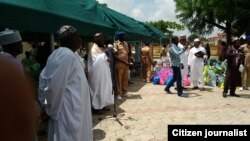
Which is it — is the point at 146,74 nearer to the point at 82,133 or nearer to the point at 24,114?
the point at 82,133

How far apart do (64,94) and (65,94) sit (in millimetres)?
10

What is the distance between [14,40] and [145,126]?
145 inches

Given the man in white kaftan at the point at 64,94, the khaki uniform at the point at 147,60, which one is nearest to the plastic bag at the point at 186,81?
the khaki uniform at the point at 147,60

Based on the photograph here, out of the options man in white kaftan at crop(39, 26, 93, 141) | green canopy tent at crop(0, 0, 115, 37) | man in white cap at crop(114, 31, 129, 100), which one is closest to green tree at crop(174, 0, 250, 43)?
man in white cap at crop(114, 31, 129, 100)

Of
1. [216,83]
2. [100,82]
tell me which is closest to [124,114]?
[100,82]

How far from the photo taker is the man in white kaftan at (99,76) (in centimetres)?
749

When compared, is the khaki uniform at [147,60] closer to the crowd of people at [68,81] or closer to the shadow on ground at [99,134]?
the crowd of people at [68,81]

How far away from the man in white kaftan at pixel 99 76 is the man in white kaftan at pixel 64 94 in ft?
12.6

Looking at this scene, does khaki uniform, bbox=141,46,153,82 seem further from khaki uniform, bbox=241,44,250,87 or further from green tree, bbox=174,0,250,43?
green tree, bbox=174,0,250,43

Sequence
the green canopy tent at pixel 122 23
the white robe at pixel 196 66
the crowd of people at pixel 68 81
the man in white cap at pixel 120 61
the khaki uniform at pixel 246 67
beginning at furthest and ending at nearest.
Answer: the white robe at pixel 196 66
the khaki uniform at pixel 246 67
the man in white cap at pixel 120 61
the green canopy tent at pixel 122 23
the crowd of people at pixel 68 81

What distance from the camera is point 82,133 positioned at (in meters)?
3.70

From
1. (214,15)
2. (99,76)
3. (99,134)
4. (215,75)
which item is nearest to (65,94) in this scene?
(99,134)

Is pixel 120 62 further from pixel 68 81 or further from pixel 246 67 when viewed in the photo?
pixel 68 81

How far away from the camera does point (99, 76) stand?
7.64 meters
